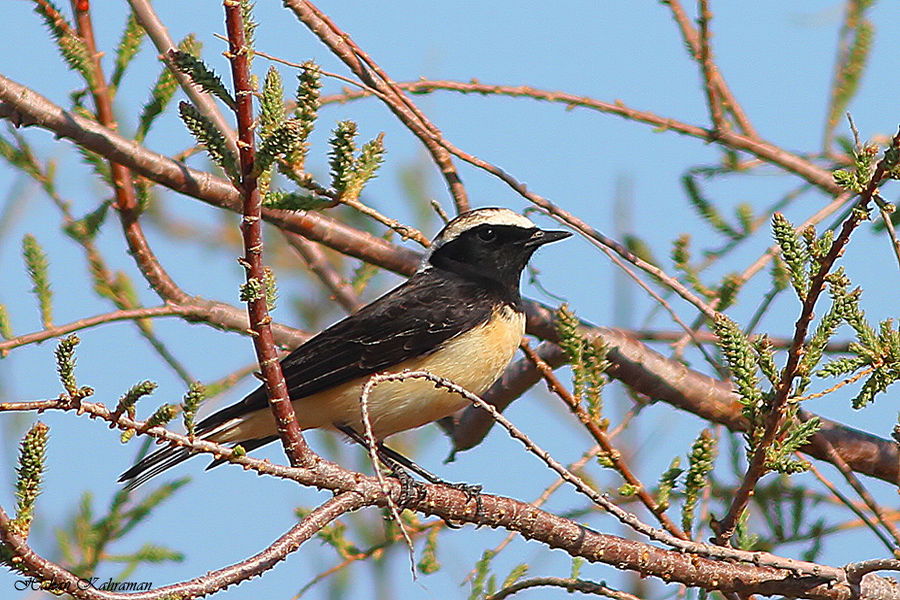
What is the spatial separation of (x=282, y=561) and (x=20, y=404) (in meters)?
0.81

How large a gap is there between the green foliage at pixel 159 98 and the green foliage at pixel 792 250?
9.21 feet

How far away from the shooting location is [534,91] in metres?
4.97

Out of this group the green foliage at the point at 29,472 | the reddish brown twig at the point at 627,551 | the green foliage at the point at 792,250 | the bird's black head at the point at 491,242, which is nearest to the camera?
the green foliage at the point at 29,472

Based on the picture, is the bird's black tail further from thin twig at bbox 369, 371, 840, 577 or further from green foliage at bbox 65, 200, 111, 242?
thin twig at bbox 369, 371, 840, 577

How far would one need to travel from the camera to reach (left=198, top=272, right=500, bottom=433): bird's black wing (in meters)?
5.31

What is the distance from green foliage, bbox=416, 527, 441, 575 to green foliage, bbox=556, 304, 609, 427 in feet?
4.14

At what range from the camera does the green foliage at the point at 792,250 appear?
279 cm

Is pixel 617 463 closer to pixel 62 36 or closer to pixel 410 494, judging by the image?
pixel 410 494

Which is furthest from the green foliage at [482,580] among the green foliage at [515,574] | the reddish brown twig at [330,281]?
the reddish brown twig at [330,281]

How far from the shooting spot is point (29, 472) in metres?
2.47

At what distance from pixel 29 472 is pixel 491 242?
3.77m

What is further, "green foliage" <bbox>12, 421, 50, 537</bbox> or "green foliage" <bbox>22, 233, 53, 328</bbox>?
"green foliage" <bbox>22, 233, 53, 328</bbox>

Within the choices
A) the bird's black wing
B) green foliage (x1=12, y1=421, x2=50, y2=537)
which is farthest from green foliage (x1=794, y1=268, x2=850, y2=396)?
the bird's black wing

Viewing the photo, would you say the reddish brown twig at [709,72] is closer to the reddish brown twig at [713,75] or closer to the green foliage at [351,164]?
the reddish brown twig at [713,75]
